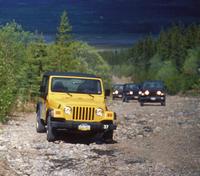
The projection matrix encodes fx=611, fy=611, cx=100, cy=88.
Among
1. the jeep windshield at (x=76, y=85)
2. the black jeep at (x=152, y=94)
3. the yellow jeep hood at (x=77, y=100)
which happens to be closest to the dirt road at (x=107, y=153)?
the yellow jeep hood at (x=77, y=100)

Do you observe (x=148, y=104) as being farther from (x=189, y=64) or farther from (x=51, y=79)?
(x=189, y=64)

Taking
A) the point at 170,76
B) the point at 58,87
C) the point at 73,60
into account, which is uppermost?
the point at 58,87

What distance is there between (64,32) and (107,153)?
3143 inches

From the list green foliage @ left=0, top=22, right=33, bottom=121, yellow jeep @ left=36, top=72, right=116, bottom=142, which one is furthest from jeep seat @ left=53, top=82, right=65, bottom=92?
green foliage @ left=0, top=22, right=33, bottom=121

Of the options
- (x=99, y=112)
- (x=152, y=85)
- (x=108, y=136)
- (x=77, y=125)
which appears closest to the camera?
(x=77, y=125)

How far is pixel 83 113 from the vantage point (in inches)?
767

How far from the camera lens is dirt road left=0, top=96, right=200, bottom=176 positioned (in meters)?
14.5

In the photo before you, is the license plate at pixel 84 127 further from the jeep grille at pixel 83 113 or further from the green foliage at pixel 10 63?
the green foliage at pixel 10 63

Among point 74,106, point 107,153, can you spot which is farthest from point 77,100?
point 107,153

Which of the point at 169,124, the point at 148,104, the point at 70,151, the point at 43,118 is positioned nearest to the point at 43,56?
the point at 148,104

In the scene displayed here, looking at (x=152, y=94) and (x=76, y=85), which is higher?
(x=76, y=85)

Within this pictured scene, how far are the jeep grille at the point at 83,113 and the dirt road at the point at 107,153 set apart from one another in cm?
87

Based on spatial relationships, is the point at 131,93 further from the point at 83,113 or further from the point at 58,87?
the point at 83,113

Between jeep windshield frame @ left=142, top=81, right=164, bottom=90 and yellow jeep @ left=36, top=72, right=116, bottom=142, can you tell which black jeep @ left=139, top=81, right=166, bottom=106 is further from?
yellow jeep @ left=36, top=72, right=116, bottom=142
